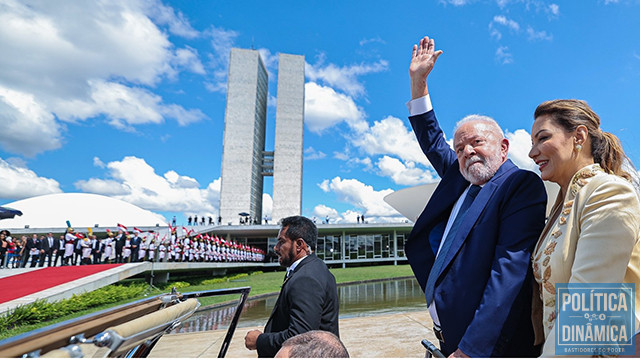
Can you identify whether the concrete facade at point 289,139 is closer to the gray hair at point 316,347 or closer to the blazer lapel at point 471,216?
the blazer lapel at point 471,216

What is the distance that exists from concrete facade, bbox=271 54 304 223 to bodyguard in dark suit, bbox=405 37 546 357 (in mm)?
60202

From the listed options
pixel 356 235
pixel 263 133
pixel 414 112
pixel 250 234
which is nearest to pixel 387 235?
pixel 356 235

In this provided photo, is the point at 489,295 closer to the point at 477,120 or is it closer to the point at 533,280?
the point at 533,280

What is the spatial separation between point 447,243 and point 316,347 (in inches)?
31.4

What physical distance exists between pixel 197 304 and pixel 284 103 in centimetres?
6845

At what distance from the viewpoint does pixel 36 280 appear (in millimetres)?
10875

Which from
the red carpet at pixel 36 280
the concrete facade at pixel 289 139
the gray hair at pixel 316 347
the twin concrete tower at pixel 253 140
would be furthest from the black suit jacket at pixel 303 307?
the twin concrete tower at pixel 253 140

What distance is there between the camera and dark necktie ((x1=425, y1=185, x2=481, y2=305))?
5.33 feet

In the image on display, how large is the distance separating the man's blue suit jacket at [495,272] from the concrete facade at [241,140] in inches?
2464

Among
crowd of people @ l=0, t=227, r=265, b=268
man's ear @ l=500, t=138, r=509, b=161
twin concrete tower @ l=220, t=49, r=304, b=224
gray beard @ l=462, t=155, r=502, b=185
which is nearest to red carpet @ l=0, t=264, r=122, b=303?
A: crowd of people @ l=0, t=227, r=265, b=268

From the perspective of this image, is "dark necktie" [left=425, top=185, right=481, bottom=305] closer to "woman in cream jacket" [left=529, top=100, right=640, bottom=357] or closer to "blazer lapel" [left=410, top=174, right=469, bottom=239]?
"blazer lapel" [left=410, top=174, right=469, bottom=239]

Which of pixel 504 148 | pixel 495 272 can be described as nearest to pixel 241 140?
pixel 504 148

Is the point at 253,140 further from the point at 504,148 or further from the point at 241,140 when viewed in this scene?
the point at 504,148

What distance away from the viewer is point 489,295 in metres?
1.33
